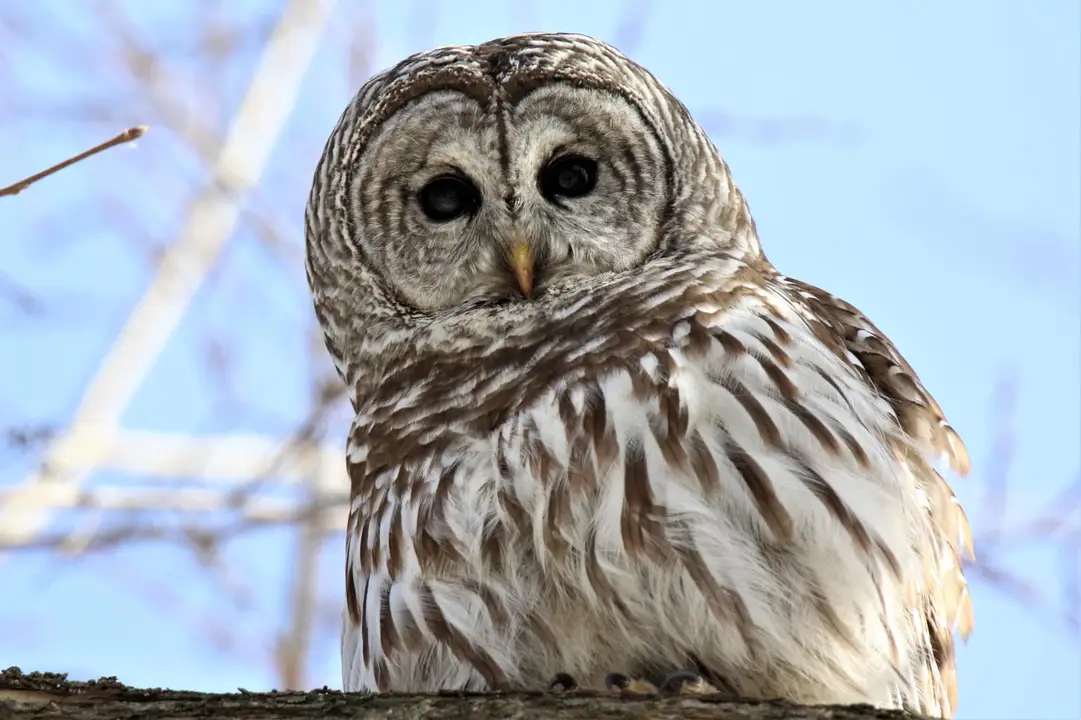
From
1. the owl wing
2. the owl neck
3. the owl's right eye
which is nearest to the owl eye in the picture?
the owl's right eye

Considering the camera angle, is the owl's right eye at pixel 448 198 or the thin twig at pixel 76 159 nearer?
the thin twig at pixel 76 159

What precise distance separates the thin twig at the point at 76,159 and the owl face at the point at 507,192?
135 cm

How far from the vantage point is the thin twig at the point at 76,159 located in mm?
2447

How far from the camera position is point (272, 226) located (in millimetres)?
7922

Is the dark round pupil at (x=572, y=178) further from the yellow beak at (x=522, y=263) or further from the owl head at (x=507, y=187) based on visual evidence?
the yellow beak at (x=522, y=263)

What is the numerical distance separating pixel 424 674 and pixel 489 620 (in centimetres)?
26

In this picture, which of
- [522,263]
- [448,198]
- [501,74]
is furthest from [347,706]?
[501,74]

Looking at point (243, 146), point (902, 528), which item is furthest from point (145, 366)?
point (902, 528)

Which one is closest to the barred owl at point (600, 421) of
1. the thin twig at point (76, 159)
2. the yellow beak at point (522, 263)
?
the yellow beak at point (522, 263)

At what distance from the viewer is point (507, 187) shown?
12.7 ft

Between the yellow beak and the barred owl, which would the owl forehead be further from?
the yellow beak

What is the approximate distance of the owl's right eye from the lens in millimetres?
3971

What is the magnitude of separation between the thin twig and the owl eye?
151cm

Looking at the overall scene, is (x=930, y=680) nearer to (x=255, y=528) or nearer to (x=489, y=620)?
(x=489, y=620)
